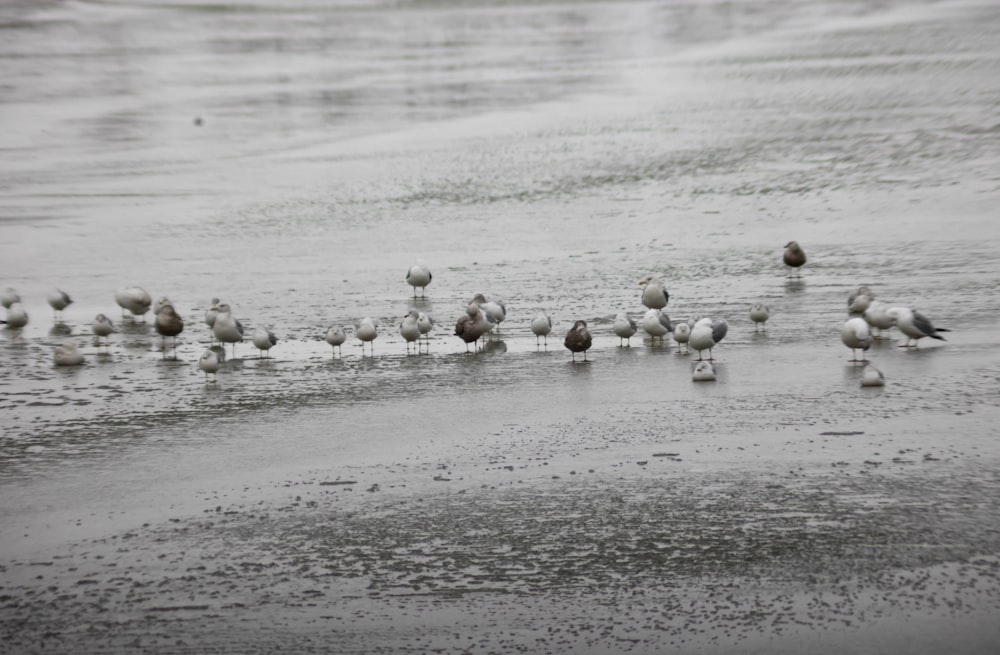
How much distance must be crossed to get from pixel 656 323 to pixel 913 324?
7.90ft

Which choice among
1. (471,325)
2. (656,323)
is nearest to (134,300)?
(471,325)

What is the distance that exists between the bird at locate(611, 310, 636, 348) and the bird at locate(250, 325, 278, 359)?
338cm

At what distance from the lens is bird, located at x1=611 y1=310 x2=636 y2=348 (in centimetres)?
1288

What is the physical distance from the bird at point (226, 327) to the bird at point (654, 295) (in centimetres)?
422

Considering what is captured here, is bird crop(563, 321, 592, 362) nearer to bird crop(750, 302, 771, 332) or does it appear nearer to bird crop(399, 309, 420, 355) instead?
bird crop(399, 309, 420, 355)

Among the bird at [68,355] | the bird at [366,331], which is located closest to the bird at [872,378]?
the bird at [366,331]

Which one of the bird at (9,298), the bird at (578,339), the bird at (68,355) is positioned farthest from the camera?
the bird at (9,298)

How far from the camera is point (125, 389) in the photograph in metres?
11.7

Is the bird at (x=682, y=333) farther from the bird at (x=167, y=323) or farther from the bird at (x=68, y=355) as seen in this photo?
the bird at (x=68, y=355)

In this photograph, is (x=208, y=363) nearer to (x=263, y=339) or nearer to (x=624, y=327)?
(x=263, y=339)

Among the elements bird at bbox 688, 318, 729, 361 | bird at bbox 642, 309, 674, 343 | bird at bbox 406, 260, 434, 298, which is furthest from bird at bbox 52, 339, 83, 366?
bird at bbox 688, 318, 729, 361

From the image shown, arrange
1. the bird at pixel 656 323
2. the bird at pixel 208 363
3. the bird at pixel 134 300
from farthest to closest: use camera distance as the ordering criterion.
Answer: the bird at pixel 134 300 → the bird at pixel 656 323 → the bird at pixel 208 363

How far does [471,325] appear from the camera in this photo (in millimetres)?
12977

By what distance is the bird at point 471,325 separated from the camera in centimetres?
1296
